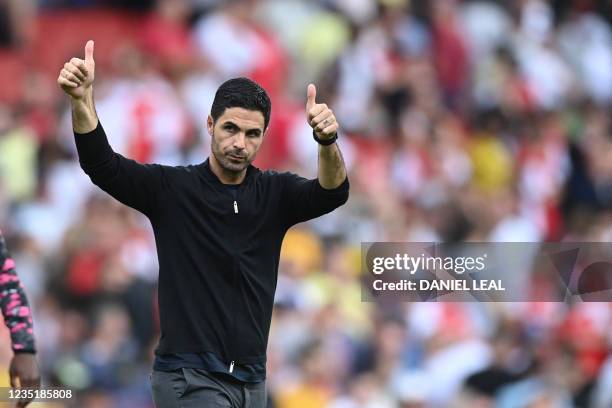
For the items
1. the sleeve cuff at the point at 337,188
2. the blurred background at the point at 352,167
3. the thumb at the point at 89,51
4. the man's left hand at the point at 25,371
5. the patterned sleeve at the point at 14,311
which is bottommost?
the man's left hand at the point at 25,371

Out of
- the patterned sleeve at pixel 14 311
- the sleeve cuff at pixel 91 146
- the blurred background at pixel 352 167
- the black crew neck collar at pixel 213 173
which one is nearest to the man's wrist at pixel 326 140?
the black crew neck collar at pixel 213 173

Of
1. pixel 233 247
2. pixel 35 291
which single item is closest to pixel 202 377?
pixel 233 247

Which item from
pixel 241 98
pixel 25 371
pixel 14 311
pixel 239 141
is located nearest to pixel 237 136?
pixel 239 141

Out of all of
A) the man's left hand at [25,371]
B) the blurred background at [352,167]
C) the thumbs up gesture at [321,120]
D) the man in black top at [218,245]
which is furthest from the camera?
the blurred background at [352,167]

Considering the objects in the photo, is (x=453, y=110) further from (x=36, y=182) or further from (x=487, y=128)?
(x=36, y=182)

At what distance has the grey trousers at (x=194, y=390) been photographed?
21.3 ft

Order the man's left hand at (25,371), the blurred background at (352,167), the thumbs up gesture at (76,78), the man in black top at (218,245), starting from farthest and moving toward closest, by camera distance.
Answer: the blurred background at (352,167), the man's left hand at (25,371), the man in black top at (218,245), the thumbs up gesture at (76,78)

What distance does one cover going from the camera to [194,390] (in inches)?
256

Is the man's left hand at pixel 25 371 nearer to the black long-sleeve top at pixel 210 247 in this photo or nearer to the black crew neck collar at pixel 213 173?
the black long-sleeve top at pixel 210 247

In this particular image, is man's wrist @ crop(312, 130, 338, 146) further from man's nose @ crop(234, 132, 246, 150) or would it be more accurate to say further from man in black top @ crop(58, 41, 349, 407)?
man's nose @ crop(234, 132, 246, 150)

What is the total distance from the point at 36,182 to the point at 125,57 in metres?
1.39

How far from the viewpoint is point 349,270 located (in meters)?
13.0

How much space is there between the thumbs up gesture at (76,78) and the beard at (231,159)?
617 millimetres

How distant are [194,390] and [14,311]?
99cm
